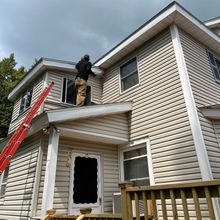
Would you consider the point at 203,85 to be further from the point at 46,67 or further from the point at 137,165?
the point at 46,67

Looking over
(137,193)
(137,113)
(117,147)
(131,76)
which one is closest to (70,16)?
(131,76)

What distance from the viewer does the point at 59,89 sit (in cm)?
794

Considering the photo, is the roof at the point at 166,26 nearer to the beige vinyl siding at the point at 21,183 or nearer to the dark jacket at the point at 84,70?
the dark jacket at the point at 84,70

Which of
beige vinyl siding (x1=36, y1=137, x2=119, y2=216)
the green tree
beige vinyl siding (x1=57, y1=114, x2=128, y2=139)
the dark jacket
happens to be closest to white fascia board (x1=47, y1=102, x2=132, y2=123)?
beige vinyl siding (x1=57, y1=114, x2=128, y2=139)

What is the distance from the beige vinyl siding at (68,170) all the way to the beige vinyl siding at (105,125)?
2.61ft

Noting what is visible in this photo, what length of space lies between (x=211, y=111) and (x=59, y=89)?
543cm

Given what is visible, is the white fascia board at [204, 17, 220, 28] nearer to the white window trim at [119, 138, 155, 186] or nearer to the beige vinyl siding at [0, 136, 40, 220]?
the white window trim at [119, 138, 155, 186]

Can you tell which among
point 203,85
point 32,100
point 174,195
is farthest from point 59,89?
point 174,195

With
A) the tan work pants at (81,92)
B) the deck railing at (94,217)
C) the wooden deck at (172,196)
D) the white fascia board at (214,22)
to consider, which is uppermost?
the white fascia board at (214,22)

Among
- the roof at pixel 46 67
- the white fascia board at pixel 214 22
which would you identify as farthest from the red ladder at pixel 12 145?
the white fascia board at pixel 214 22

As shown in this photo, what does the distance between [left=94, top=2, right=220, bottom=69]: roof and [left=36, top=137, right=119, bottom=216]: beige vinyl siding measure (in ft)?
12.4

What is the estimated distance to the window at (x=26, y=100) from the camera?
883 cm

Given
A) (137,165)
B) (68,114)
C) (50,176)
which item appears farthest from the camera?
(137,165)

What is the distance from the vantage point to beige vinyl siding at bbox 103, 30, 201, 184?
16.7 feet
